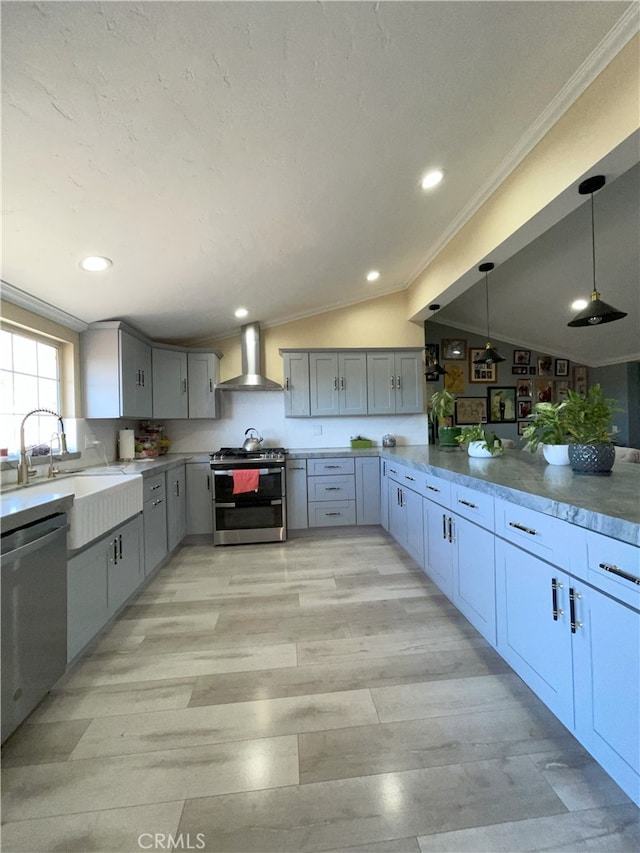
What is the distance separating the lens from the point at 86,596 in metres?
1.80

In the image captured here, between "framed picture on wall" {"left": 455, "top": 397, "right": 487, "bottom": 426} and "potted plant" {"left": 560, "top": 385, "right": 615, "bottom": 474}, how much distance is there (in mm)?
3962

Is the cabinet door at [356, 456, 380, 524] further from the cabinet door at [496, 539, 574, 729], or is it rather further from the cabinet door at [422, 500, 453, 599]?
the cabinet door at [496, 539, 574, 729]

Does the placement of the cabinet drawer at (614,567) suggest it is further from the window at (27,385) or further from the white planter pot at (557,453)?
the window at (27,385)

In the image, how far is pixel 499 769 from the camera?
1.20 metres

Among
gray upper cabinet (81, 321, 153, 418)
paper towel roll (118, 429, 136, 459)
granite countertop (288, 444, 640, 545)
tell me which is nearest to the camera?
granite countertop (288, 444, 640, 545)

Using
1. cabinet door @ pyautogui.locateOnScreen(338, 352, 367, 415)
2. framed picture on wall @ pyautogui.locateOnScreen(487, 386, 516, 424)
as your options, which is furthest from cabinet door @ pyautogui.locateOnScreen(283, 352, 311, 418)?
framed picture on wall @ pyautogui.locateOnScreen(487, 386, 516, 424)

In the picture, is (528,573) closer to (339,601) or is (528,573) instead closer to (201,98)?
(339,601)

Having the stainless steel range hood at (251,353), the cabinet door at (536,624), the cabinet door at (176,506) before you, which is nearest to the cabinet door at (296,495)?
the stainless steel range hood at (251,353)

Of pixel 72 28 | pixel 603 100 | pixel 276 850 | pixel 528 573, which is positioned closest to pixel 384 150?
pixel 603 100

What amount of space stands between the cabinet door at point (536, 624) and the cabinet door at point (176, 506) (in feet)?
8.99

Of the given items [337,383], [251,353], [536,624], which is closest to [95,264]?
[251,353]

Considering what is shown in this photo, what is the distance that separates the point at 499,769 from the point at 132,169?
2.74 m

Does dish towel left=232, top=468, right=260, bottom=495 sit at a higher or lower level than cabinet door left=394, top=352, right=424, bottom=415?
lower

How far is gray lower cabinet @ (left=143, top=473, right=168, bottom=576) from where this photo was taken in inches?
105
